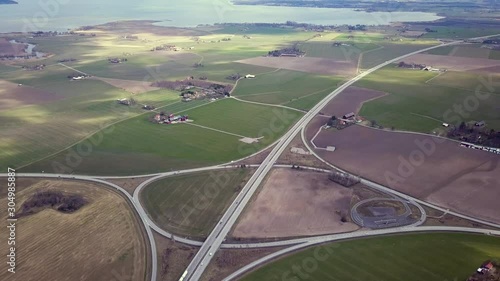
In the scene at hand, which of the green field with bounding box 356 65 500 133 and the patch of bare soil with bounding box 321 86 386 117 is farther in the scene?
the patch of bare soil with bounding box 321 86 386 117

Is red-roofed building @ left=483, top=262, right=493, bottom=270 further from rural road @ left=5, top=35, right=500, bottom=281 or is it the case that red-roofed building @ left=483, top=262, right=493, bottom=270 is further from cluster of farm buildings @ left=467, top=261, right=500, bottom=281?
rural road @ left=5, top=35, right=500, bottom=281

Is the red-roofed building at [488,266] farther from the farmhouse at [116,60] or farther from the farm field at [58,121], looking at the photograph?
the farmhouse at [116,60]

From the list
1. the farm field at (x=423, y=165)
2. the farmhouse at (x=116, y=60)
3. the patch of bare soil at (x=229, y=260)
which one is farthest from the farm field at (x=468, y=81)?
the farmhouse at (x=116, y=60)

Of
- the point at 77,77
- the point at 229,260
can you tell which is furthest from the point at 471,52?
the point at 229,260

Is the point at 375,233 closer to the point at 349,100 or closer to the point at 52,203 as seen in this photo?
the point at 52,203

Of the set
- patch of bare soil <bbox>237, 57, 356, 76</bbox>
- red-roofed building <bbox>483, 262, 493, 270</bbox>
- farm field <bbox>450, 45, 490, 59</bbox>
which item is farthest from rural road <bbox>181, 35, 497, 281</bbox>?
farm field <bbox>450, 45, 490, 59</bbox>

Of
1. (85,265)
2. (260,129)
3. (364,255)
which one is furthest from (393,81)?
(85,265)
